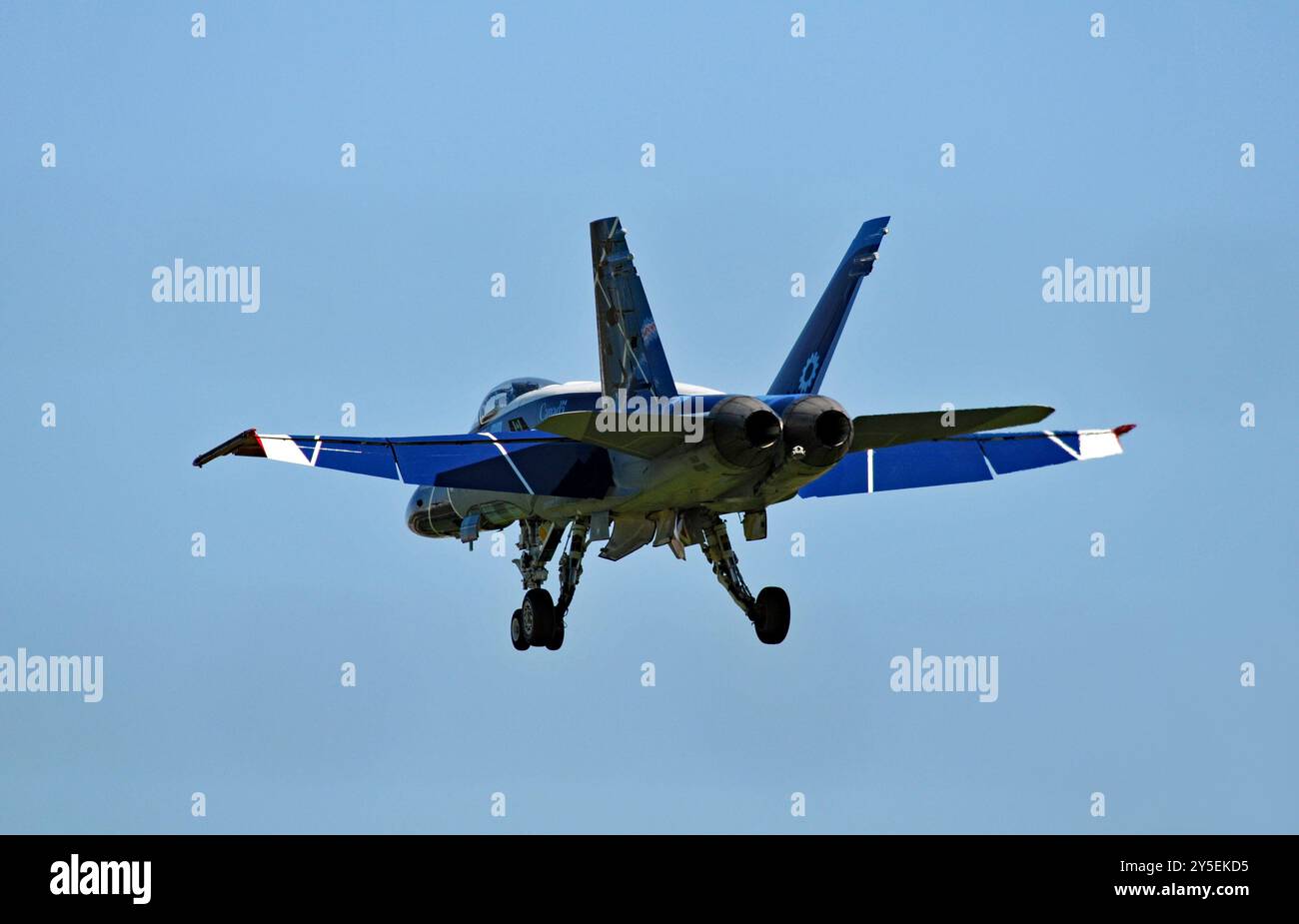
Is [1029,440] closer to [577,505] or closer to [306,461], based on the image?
[577,505]

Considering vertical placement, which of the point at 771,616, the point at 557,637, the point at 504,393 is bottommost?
the point at 557,637

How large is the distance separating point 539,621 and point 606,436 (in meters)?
6.58

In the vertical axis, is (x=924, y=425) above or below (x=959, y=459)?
below

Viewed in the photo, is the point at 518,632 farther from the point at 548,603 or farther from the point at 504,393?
the point at 504,393

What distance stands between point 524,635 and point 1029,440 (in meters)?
9.86

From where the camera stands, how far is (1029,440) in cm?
4803

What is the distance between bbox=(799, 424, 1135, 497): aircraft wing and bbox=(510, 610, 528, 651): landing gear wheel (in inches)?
221

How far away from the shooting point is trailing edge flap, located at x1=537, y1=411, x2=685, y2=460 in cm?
3909

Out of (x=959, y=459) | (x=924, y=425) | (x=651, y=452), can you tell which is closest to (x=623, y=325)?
(x=651, y=452)

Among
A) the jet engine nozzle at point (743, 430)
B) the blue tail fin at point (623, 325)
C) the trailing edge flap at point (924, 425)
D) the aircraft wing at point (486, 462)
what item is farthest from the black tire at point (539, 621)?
the trailing edge flap at point (924, 425)

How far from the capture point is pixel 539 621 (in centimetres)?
4647

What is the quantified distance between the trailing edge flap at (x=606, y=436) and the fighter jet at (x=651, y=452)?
0.03 meters

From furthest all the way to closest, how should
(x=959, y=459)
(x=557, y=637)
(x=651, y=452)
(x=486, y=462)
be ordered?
(x=959, y=459) < (x=557, y=637) < (x=486, y=462) < (x=651, y=452)
